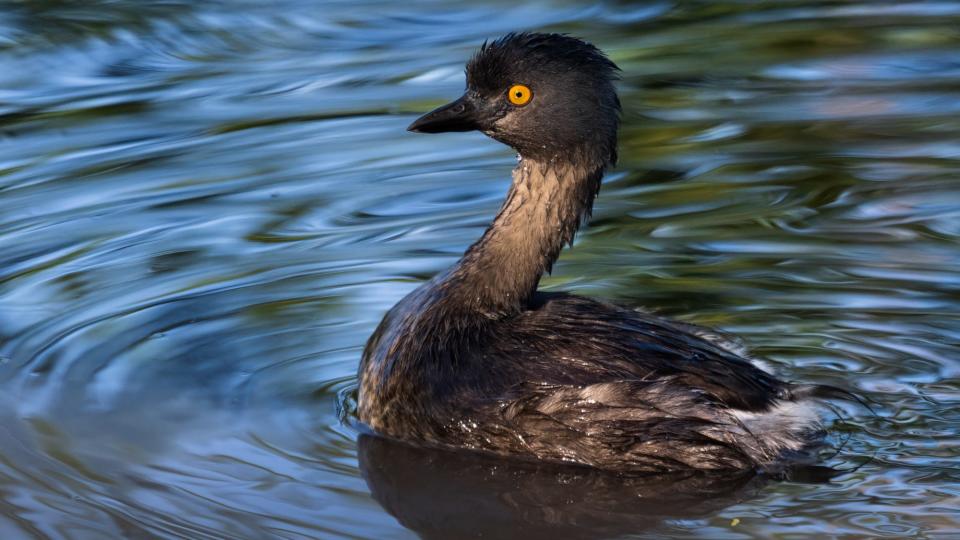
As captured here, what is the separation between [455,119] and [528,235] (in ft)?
1.54

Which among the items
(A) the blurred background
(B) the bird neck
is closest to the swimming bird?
(B) the bird neck

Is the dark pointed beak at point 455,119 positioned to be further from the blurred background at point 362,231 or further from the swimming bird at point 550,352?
the blurred background at point 362,231

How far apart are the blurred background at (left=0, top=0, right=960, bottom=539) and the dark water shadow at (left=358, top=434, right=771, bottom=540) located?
24 mm

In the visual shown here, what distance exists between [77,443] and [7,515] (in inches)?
17.9

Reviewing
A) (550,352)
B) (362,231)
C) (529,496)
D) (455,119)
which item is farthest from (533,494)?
(362,231)

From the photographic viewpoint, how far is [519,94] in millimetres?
5816

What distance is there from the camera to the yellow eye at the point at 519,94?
228 inches

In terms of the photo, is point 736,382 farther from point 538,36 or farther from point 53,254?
point 53,254

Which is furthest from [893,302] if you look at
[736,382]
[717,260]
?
[736,382]

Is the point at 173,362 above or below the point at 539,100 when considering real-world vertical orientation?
below

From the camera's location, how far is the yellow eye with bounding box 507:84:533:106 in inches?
228

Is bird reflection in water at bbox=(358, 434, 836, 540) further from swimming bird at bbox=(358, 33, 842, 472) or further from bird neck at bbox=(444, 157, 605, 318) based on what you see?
bird neck at bbox=(444, 157, 605, 318)

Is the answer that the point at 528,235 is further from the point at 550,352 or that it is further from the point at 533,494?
the point at 533,494

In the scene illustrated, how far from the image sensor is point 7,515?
4.97 metres
